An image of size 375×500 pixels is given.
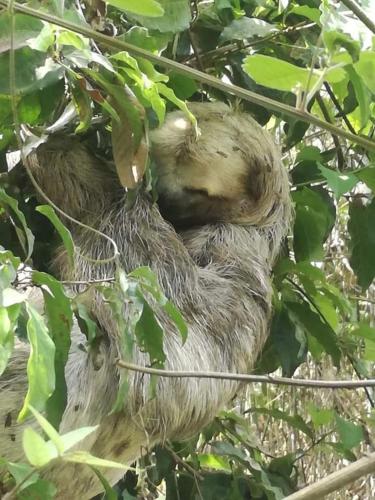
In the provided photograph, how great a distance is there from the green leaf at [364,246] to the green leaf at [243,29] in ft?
2.71

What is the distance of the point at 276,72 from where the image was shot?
1.82m

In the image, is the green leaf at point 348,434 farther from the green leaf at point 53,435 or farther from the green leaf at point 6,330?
the green leaf at point 53,435

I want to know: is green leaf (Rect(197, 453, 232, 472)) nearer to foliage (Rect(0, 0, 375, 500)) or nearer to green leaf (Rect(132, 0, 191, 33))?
foliage (Rect(0, 0, 375, 500))

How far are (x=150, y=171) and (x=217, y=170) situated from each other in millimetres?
609

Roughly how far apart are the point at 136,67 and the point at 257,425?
3429 mm

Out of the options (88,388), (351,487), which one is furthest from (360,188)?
(88,388)

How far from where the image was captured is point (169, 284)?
350 centimetres

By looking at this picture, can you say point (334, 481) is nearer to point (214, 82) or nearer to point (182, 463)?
point (214, 82)

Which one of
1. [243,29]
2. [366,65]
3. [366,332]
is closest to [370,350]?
[366,332]

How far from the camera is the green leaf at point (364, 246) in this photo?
11.8ft

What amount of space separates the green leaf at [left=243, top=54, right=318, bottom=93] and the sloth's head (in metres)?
1.81

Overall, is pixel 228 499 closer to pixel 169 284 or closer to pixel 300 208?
pixel 169 284

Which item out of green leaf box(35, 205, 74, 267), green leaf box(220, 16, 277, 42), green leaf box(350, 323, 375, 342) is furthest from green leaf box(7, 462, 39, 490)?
green leaf box(350, 323, 375, 342)

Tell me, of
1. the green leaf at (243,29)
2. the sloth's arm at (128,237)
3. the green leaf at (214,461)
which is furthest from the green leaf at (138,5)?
the green leaf at (214,461)
